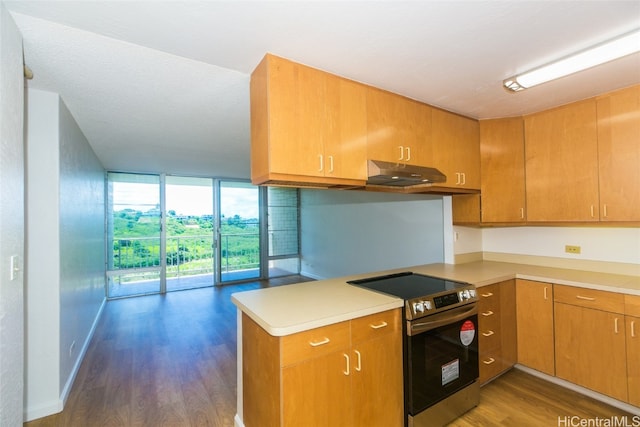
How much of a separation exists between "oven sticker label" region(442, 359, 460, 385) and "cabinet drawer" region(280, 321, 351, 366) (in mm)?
877

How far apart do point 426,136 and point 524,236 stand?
5.71 ft

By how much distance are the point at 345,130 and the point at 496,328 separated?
2098mm

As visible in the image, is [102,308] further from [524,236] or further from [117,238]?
[524,236]

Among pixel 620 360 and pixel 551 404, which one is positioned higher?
pixel 620 360

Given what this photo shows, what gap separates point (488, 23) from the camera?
139 centimetres

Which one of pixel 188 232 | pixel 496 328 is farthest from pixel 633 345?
pixel 188 232

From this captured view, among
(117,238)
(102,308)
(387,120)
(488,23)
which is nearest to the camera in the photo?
(488,23)

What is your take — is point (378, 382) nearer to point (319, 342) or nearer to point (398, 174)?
point (319, 342)

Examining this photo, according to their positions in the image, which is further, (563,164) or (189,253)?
(189,253)

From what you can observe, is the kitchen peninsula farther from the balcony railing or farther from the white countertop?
the balcony railing

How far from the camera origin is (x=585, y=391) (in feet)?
7.34

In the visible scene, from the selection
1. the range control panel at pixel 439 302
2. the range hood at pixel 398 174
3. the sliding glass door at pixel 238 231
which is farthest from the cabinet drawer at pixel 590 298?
the sliding glass door at pixel 238 231

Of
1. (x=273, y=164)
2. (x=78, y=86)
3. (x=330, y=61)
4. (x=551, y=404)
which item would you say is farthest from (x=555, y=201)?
(x=78, y=86)

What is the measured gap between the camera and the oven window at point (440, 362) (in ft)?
5.91
